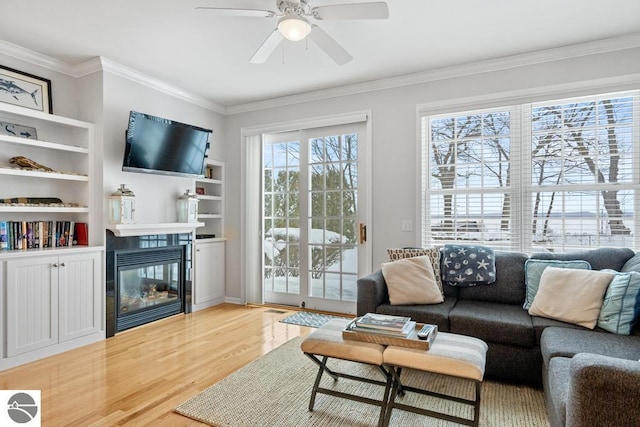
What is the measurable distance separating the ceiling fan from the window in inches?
64.9

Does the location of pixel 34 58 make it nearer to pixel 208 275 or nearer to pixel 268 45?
pixel 268 45

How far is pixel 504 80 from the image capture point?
3.46 metres

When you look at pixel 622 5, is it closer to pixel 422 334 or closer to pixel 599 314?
pixel 599 314

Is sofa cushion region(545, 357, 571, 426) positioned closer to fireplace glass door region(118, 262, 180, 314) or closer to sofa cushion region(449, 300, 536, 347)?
sofa cushion region(449, 300, 536, 347)

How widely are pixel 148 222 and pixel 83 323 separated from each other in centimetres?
Result: 113

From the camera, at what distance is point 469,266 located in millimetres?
3102

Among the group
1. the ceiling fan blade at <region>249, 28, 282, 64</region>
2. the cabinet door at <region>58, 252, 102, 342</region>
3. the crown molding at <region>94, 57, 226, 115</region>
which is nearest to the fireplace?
the cabinet door at <region>58, 252, 102, 342</region>

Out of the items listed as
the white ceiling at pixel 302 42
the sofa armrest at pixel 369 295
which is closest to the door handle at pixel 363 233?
the sofa armrest at pixel 369 295

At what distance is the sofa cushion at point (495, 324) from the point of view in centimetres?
241

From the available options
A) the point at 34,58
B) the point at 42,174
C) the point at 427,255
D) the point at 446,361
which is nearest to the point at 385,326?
the point at 446,361

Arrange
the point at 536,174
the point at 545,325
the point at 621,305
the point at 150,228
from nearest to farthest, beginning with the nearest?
the point at 621,305 < the point at 545,325 < the point at 536,174 < the point at 150,228

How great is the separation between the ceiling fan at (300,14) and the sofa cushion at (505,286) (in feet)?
6.79

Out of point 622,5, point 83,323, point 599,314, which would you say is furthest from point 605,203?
point 83,323

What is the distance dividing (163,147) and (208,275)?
1703 mm
